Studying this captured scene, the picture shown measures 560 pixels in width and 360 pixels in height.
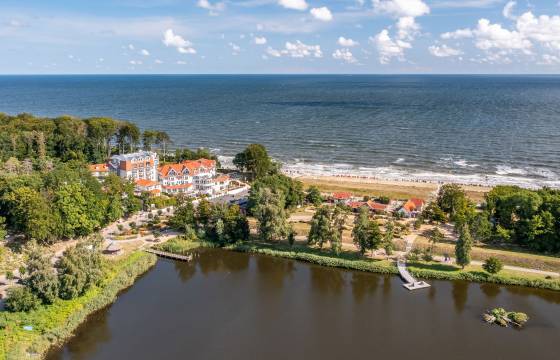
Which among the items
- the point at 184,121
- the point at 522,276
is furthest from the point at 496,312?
the point at 184,121

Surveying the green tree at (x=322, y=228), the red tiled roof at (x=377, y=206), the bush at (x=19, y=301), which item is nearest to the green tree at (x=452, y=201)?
the red tiled roof at (x=377, y=206)

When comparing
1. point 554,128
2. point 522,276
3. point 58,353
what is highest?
point 554,128

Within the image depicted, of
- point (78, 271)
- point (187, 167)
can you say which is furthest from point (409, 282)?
point (187, 167)

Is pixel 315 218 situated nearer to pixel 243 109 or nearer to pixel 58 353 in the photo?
pixel 58 353

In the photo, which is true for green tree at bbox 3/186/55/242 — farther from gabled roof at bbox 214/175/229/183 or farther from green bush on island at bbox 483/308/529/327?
green bush on island at bbox 483/308/529/327

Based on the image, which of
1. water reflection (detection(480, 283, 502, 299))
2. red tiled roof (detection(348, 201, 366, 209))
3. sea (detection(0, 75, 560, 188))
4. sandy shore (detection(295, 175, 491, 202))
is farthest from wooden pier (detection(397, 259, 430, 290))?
sea (detection(0, 75, 560, 188))
